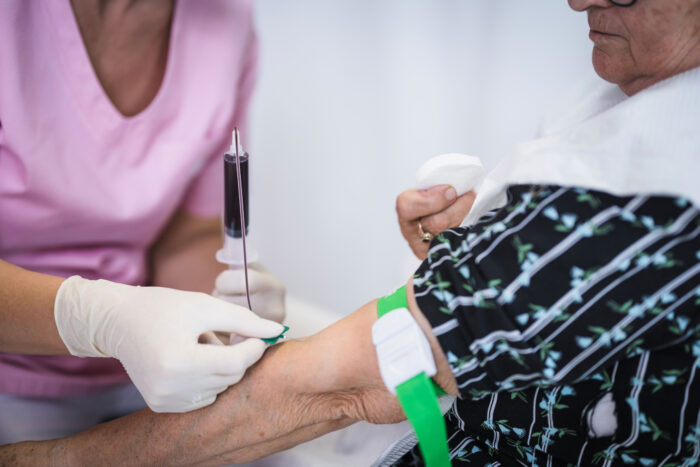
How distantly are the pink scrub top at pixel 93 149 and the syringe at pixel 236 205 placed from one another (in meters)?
0.23

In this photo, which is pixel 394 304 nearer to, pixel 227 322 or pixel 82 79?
pixel 227 322

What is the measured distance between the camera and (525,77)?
5.20 ft

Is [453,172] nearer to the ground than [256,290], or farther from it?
farther from it

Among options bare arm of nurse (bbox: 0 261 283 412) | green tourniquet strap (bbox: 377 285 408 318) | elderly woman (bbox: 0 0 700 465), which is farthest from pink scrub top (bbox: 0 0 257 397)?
green tourniquet strap (bbox: 377 285 408 318)

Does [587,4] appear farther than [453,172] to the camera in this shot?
No

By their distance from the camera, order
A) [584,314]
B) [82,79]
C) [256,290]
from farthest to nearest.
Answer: [256,290] → [82,79] → [584,314]

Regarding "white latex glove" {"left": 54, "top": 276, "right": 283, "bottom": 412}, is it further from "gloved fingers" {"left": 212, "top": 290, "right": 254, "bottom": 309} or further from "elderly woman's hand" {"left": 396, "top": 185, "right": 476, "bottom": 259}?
"elderly woman's hand" {"left": 396, "top": 185, "right": 476, "bottom": 259}

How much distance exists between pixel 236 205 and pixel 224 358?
27 centimetres

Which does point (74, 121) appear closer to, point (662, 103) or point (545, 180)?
point (545, 180)

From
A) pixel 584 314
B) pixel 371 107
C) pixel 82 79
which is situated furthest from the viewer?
pixel 371 107

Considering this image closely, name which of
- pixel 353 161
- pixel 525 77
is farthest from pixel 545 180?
pixel 353 161

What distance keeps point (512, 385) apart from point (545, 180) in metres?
0.28

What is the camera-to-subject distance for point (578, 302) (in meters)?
0.70

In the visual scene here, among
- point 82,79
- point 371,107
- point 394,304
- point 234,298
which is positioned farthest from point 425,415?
point 371,107
